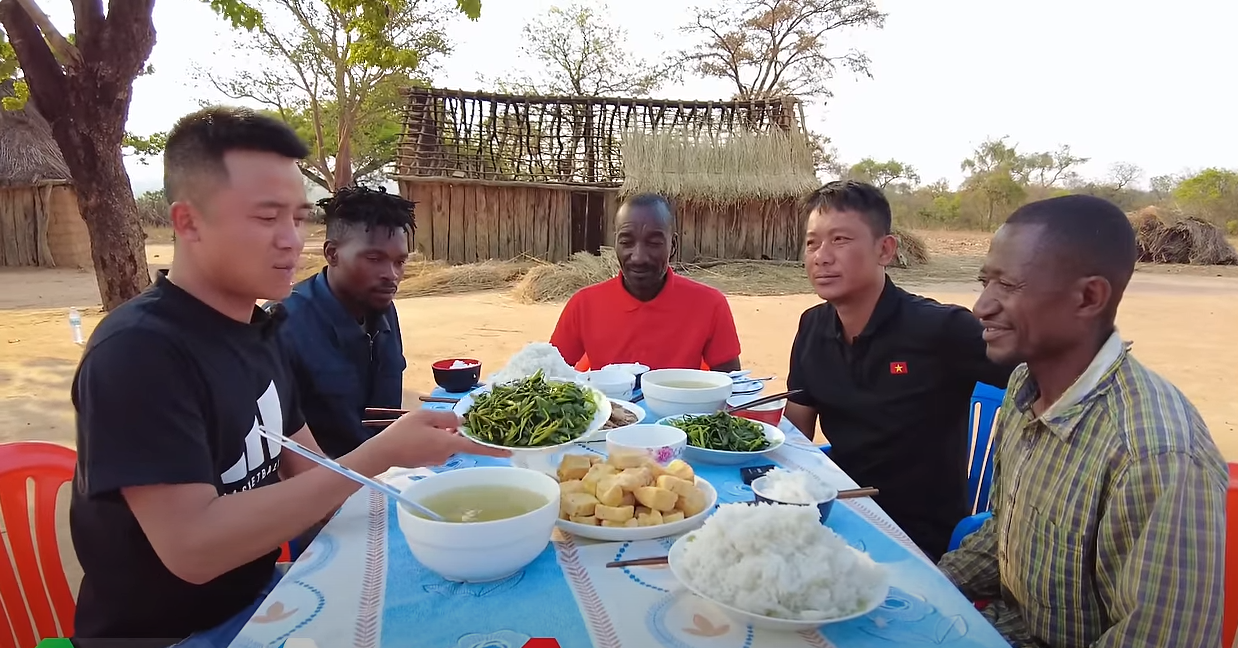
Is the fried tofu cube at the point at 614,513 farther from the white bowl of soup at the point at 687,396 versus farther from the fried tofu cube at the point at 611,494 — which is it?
the white bowl of soup at the point at 687,396

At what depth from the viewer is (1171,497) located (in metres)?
1.43

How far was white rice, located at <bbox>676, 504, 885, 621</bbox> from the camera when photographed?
1302 mm

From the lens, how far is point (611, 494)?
169 centimetres

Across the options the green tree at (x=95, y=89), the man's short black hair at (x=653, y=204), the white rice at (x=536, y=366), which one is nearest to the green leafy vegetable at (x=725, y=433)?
the white rice at (x=536, y=366)

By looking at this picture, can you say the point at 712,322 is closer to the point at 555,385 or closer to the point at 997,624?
the point at 555,385

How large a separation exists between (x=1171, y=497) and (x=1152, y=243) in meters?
23.9

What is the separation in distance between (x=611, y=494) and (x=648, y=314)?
245 centimetres

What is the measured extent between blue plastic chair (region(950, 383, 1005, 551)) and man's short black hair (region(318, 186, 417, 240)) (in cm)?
272

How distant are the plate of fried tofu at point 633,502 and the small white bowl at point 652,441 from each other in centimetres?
13

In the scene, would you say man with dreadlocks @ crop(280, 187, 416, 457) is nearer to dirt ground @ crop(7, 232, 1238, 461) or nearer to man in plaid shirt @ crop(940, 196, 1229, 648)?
man in plaid shirt @ crop(940, 196, 1229, 648)

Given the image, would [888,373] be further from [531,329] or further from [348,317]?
[531,329]

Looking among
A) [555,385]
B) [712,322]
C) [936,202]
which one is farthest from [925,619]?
[936,202]

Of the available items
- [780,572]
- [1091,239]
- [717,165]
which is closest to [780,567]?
[780,572]

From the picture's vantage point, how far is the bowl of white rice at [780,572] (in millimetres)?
1298
